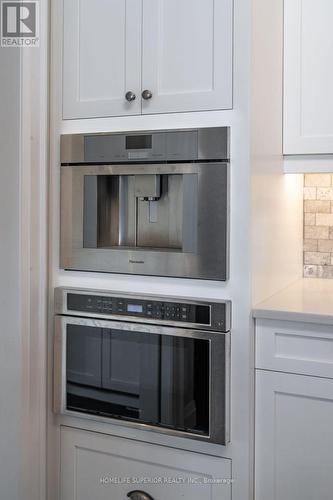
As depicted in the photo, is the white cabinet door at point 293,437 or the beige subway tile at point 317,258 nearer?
the white cabinet door at point 293,437

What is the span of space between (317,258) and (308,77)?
0.78 meters

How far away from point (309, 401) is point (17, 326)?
0.94m

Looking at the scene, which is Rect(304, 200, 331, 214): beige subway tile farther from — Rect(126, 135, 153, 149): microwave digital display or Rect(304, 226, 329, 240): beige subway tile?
Rect(126, 135, 153, 149): microwave digital display

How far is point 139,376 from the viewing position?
182 cm

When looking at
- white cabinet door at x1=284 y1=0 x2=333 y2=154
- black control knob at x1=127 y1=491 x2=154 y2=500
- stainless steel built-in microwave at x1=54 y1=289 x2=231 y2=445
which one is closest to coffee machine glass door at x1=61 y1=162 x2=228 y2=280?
stainless steel built-in microwave at x1=54 y1=289 x2=231 y2=445

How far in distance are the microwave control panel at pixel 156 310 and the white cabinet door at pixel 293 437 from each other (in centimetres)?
23

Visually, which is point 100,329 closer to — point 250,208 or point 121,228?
point 121,228

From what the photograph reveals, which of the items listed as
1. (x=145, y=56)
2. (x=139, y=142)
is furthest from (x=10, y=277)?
(x=145, y=56)

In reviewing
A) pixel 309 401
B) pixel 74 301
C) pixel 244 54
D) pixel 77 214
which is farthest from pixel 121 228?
pixel 309 401

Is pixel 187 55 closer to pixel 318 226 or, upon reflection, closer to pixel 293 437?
pixel 318 226

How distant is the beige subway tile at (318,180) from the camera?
7.77 ft

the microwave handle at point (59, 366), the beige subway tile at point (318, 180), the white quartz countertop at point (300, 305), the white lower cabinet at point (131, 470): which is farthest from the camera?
the beige subway tile at point (318, 180)

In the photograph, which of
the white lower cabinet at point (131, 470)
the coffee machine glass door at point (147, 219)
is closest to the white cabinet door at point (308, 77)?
the coffee machine glass door at point (147, 219)

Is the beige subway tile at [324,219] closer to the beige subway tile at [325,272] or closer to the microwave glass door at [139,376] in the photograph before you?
the beige subway tile at [325,272]
